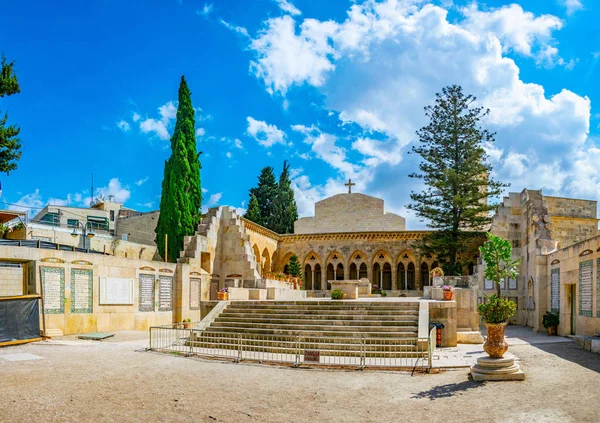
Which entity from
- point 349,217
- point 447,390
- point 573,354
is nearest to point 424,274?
point 349,217

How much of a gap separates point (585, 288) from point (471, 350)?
4769 millimetres

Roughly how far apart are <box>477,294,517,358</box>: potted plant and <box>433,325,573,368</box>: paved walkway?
0.71 metres

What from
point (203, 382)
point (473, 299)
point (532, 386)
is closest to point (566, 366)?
point (532, 386)

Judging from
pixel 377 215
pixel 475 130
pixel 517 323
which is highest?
pixel 475 130

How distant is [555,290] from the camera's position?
21953 millimetres

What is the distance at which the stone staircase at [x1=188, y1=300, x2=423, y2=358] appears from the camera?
51.9ft

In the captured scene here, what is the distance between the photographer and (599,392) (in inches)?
397

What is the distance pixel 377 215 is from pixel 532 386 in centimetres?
3200

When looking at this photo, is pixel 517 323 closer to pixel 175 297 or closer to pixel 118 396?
pixel 175 297

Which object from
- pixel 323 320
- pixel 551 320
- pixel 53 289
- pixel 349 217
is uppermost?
pixel 349 217

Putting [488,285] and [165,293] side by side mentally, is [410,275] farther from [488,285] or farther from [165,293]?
[165,293]

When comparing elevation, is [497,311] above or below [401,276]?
above

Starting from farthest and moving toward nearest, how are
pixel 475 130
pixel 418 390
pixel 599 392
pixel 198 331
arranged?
pixel 475 130, pixel 198 331, pixel 418 390, pixel 599 392

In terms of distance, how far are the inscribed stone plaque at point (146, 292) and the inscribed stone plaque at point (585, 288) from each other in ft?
51.9
